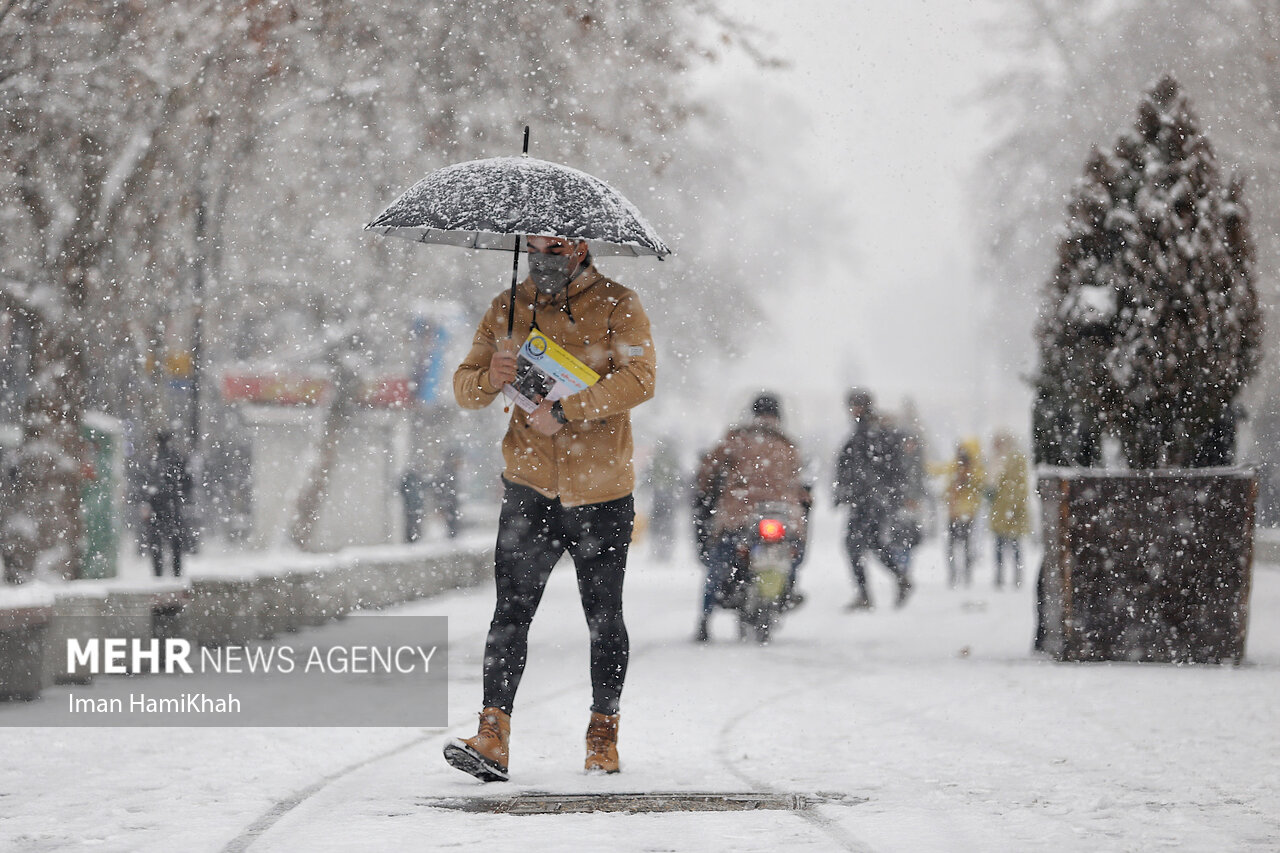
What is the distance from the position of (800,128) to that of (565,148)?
39.7 metres

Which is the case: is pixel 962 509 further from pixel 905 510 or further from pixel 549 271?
pixel 549 271

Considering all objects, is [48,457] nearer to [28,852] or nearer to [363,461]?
[28,852]

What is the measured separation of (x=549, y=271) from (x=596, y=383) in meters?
0.47

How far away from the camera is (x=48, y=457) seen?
11953mm

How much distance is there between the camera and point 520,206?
6.07 m

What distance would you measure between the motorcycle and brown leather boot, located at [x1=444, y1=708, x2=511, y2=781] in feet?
22.0

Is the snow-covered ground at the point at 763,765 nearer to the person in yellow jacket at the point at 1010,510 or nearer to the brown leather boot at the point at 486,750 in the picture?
the brown leather boot at the point at 486,750

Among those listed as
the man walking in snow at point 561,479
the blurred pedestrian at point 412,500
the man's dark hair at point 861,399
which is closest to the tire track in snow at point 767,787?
the man walking in snow at point 561,479

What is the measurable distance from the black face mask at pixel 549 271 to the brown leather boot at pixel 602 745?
4.91 ft

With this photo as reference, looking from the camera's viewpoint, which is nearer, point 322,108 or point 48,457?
point 48,457

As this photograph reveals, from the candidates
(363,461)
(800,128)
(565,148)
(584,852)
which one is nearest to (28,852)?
(584,852)

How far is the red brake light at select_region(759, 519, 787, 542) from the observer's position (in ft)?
42.0

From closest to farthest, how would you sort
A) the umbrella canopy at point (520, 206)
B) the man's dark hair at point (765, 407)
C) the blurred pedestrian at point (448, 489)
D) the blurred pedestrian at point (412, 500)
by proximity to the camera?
the umbrella canopy at point (520, 206) < the man's dark hair at point (765, 407) < the blurred pedestrian at point (412, 500) < the blurred pedestrian at point (448, 489)

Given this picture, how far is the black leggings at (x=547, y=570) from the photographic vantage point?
20.3ft
